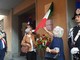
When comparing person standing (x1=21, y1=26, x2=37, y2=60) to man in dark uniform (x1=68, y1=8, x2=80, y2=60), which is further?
person standing (x1=21, y1=26, x2=37, y2=60)

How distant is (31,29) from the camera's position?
166 inches

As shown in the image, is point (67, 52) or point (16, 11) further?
point (16, 11)

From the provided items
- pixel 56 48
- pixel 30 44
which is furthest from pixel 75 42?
pixel 30 44

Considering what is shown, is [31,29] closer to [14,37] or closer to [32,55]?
[32,55]

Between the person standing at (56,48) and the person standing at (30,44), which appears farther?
the person standing at (30,44)

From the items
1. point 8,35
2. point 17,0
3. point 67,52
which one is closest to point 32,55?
point 67,52

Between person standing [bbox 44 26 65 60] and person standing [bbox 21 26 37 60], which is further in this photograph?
person standing [bbox 21 26 37 60]

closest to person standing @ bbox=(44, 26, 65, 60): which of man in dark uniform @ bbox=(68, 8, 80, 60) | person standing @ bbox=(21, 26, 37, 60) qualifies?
man in dark uniform @ bbox=(68, 8, 80, 60)

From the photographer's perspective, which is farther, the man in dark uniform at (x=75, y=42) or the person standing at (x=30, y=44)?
the person standing at (x=30, y=44)

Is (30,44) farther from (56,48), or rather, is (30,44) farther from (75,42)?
(75,42)

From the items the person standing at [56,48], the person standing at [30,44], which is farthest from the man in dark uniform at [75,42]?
the person standing at [30,44]

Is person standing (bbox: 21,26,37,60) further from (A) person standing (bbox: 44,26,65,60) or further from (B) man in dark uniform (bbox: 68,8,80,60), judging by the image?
(B) man in dark uniform (bbox: 68,8,80,60)

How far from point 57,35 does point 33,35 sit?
4.95 ft

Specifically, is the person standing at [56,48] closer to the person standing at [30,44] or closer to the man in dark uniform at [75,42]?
the man in dark uniform at [75,42]
